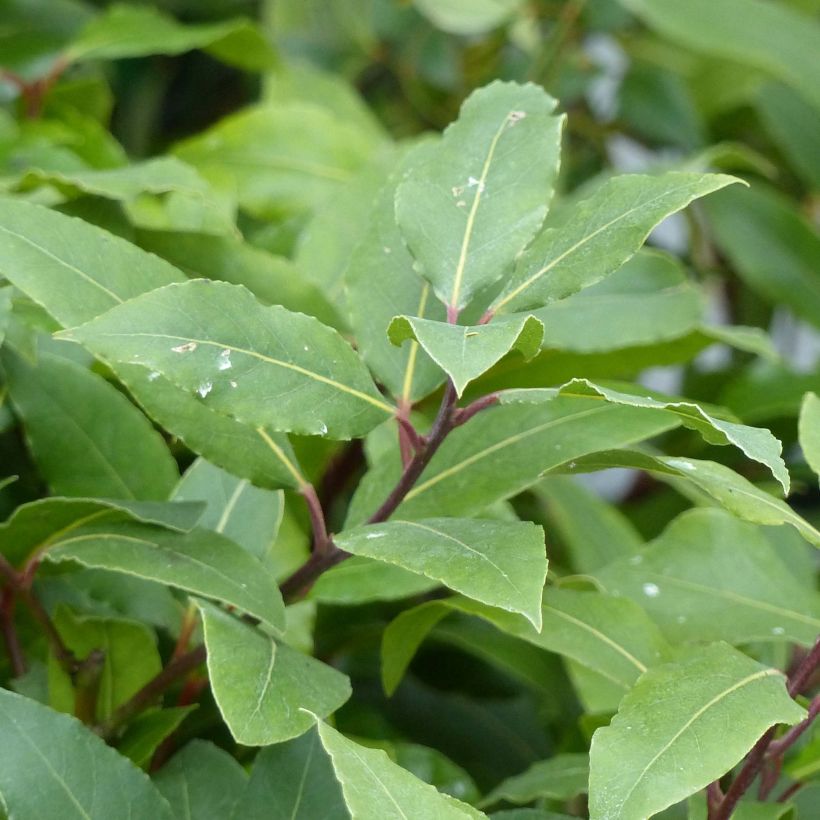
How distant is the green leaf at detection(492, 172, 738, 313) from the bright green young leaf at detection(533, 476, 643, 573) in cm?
33

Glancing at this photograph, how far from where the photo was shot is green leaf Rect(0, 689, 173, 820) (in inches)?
16.3

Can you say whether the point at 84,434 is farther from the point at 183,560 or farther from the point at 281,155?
the point at 281,155

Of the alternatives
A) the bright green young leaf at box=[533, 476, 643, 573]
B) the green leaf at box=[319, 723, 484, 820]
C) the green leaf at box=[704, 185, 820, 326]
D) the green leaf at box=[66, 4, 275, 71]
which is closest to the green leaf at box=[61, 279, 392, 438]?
the green leaf at box=[319, 723, 484, 820]

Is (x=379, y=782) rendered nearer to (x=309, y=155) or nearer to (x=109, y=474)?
(x=109, y=474)

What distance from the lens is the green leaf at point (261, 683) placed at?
410mm

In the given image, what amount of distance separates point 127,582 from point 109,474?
58mm

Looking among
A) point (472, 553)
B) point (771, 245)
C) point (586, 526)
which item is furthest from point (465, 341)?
point (771, 245)

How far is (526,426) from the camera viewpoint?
0.54 meters

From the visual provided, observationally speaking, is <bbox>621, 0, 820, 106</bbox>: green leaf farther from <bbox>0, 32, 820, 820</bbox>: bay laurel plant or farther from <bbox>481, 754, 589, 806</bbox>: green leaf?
<bbox>481, 754, 589, 806</bbox>: green leaf

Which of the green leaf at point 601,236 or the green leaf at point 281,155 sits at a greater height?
the green leaf at point 601,236

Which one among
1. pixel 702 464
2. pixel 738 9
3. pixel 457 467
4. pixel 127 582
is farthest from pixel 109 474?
pixel 738 9

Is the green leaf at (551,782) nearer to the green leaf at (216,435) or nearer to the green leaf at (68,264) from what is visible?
the green leaf at (216,435)

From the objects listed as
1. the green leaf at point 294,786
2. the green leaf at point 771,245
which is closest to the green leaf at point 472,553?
the green leaf at point 294,786

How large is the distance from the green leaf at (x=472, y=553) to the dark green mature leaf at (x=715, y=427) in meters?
0.06
